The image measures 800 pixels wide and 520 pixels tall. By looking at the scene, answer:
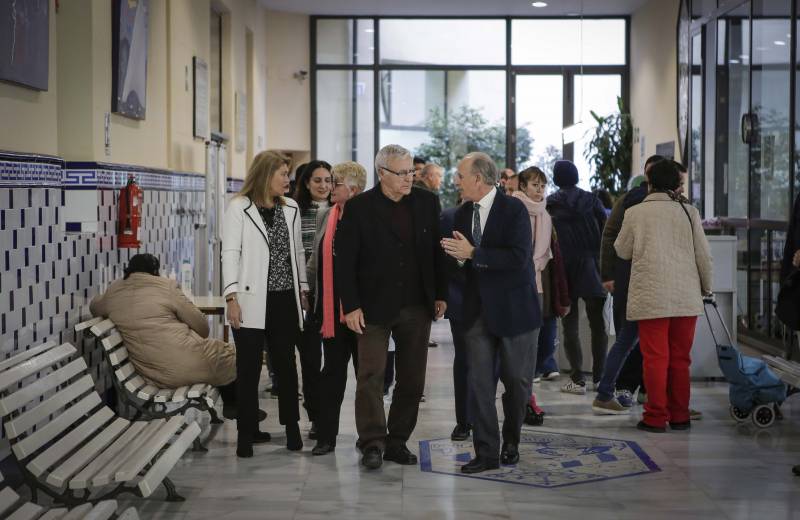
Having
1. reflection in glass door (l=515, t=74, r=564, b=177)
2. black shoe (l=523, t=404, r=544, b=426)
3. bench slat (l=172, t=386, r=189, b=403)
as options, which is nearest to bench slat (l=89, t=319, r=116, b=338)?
bench slat (l=172, t=386, r=189, b=403)

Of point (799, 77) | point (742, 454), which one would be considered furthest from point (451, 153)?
point (742, 454)

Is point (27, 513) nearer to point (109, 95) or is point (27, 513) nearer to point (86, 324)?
point (86, 324)

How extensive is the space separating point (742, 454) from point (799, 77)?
171 inches

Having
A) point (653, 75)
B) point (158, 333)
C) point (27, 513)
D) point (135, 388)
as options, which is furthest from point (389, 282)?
point (653, 75)

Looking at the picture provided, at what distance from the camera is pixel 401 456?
5.18 meters

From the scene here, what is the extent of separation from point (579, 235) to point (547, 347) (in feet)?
2.67

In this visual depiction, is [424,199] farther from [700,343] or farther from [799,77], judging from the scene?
[799,77]

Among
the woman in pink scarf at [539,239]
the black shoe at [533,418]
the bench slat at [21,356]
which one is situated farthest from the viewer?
the woman in pink scarf at [539,239]

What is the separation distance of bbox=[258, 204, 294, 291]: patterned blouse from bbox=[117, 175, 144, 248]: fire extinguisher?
134 centimetres

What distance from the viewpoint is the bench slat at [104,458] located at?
3.71 m

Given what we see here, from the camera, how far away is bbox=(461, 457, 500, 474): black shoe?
5.00 meters

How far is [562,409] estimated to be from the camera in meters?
6.62

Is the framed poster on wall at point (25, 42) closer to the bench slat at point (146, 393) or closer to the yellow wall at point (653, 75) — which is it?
the bench slat at point (146, 393)

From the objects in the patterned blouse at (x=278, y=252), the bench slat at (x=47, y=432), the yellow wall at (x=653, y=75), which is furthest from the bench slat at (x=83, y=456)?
the yellow wall at (x=653, y=75)
